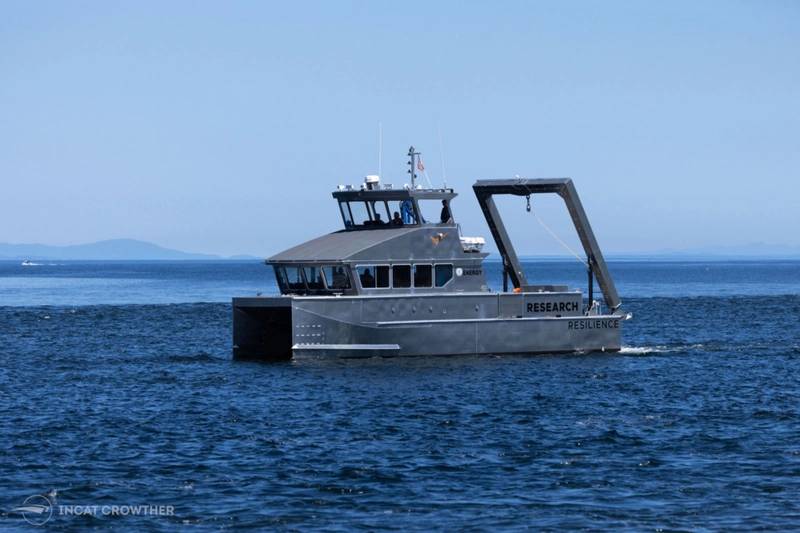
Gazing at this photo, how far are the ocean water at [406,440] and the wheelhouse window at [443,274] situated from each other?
102 inches

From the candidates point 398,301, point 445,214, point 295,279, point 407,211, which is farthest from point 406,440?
point 445,214

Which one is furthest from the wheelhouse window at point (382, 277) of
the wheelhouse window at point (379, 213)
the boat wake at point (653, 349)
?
the boat wake at point (653, 349)

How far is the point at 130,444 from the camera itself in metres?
27.8

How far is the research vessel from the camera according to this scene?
1610 inches

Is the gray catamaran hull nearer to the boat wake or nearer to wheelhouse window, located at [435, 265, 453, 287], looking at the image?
wheelhouse window, located at [435, 265, 453, 287]

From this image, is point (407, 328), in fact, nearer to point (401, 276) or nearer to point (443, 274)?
point (401, 276)

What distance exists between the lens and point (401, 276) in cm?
4203

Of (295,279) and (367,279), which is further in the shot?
(295,279)

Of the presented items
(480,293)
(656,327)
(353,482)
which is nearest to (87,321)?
(656,327)

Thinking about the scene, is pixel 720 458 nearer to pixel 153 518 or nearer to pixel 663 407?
pixel 663 407
